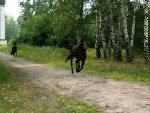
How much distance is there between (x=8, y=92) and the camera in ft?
39.3

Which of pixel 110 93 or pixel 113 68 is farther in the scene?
pixel 113 68

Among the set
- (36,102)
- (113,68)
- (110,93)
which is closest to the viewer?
(36,102)

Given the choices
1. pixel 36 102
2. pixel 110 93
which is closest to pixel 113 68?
pixel 110 93

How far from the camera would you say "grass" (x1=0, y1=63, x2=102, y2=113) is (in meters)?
8.71

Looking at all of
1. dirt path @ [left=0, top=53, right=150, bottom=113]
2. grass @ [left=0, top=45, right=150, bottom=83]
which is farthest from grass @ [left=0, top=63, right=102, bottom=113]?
grass @ [left=0, top=45, right=150, bottom=83]

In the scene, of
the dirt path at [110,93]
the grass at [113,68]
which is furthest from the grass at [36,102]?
the grass at [113,68]

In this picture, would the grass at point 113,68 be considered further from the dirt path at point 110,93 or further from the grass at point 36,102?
the grass at point 36,102

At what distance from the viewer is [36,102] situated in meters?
9.88

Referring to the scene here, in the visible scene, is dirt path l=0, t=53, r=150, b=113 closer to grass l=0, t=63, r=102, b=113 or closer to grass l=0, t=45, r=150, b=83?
grass l=0, t=63, r=102, b=113

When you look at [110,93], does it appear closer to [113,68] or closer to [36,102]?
[36,102]

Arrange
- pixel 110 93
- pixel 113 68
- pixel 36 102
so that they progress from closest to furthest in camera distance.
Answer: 1. pixel 36 102
2. pixel 110 93
3. pixel 113 68

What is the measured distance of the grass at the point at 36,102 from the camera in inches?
343

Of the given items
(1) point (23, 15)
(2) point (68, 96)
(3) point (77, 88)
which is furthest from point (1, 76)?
(1) point (23, 15)

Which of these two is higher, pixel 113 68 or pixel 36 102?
pixel 113 68
